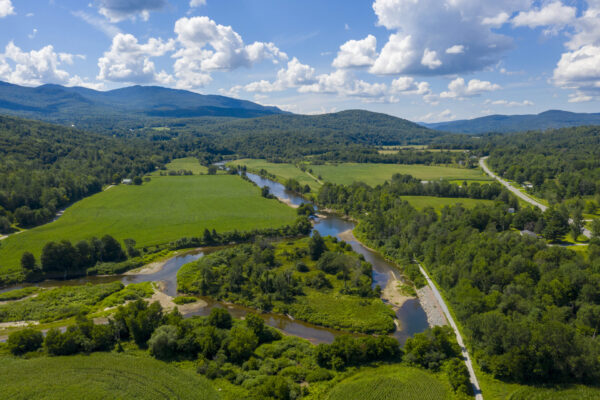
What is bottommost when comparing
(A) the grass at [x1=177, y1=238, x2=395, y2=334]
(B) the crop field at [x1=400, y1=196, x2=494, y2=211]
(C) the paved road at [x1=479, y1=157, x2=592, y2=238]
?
(A) the grass at [x1=177, y1=238, x2=395, y2=334]

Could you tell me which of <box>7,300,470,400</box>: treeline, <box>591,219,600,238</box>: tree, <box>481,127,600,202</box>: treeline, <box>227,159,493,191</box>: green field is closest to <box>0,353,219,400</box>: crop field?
<box>7,300,470,400</box>: treeline

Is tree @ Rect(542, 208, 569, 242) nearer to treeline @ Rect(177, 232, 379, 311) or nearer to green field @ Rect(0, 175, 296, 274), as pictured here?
treeline @ Rect(177, 232, 379, 311)

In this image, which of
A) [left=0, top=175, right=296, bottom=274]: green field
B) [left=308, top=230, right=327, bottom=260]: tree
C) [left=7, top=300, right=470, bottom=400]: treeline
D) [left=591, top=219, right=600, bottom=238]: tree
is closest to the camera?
[left=7, top=300, right=470, bottom=400]: treeline

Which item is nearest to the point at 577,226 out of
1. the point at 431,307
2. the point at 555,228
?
the point at 555,228

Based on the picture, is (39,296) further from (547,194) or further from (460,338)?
(547,194)

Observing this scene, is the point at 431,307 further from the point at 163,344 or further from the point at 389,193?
the point at 389,193

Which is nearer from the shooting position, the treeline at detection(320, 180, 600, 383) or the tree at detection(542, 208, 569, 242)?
the treeline at detection(320, 180, 600, 383)
